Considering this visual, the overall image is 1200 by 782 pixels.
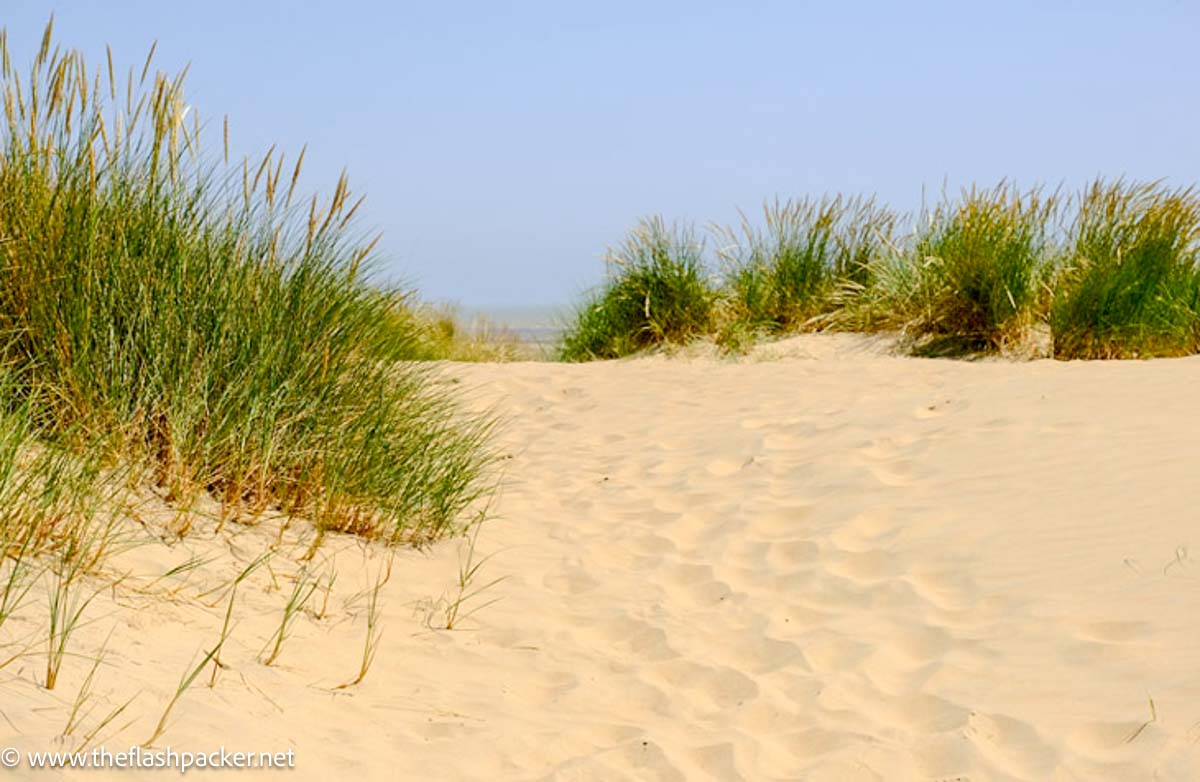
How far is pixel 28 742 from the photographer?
2.09 meters

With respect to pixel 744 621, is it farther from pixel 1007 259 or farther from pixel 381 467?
pixel 1007 259

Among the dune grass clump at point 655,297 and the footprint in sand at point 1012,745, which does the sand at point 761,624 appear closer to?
the footprint in sand at point 1012,745

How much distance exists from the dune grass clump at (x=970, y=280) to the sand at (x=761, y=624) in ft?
7.39

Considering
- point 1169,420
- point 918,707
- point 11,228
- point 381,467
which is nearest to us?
point 918,707

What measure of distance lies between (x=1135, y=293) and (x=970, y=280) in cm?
113

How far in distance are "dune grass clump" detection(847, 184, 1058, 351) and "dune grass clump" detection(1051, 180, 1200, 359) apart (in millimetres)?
283

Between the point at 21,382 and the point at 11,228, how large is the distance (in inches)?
24.4

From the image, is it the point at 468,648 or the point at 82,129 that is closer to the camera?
the point at 468,648

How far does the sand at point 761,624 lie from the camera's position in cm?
268

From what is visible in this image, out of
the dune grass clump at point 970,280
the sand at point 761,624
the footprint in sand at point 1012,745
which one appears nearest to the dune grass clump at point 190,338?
Answer: the sand at point 761,624

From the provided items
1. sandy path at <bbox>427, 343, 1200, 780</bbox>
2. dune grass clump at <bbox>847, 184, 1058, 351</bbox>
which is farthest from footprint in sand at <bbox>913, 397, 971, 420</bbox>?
dune grass clump at <bbox>847, 184, 1058, 351</bbox>

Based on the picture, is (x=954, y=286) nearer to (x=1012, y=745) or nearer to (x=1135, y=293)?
(x=1135, y=293)

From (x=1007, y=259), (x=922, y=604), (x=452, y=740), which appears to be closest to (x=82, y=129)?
(x=452, y=740)

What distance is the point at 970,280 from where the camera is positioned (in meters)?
8.55
